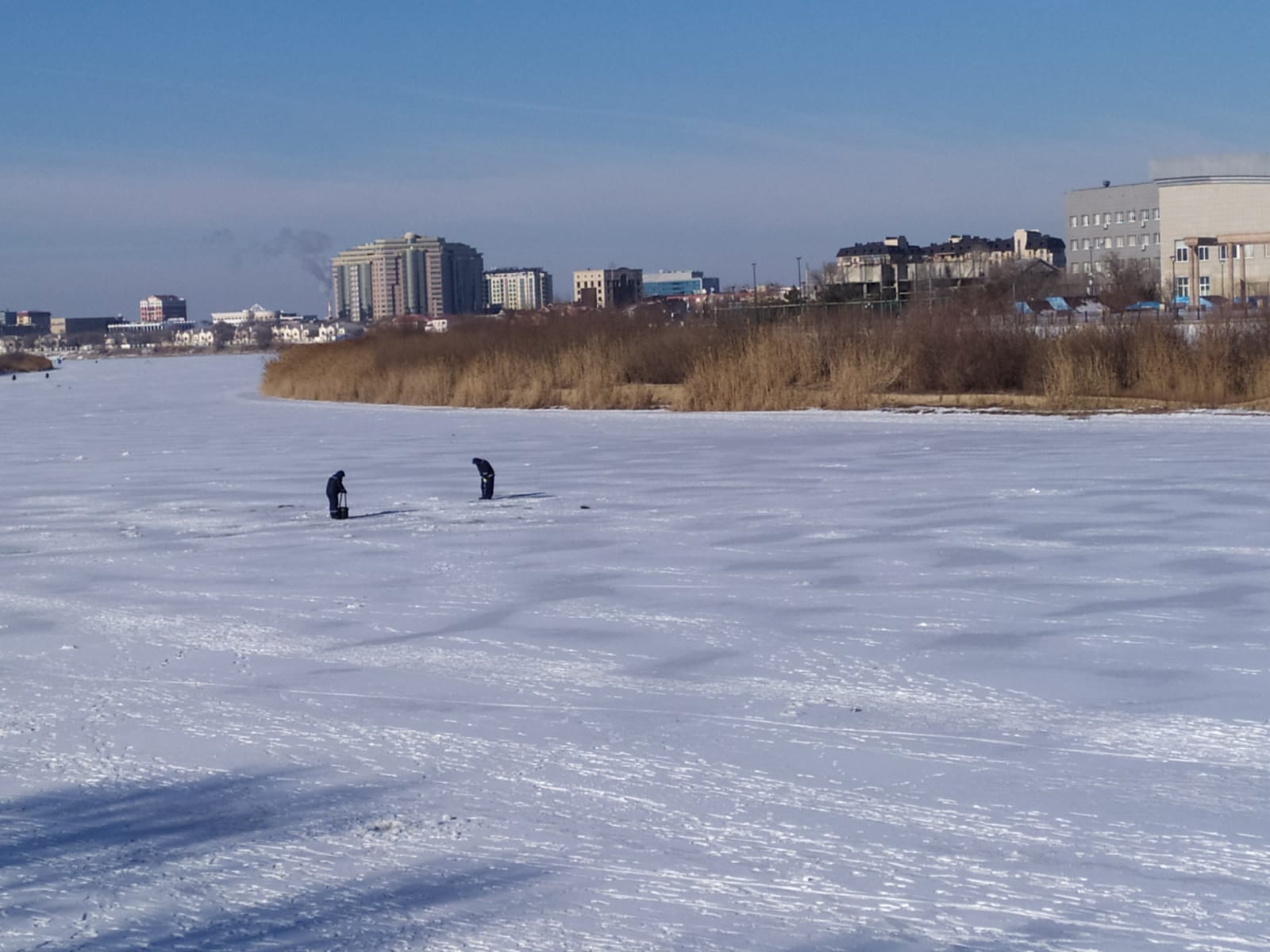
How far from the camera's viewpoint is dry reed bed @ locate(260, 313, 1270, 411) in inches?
835

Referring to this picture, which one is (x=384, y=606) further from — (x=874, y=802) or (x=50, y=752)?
(x=874, y=802)

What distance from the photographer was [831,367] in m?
24.3

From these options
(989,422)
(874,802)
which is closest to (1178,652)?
(874,802)

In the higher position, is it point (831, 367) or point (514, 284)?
point (514, 284)

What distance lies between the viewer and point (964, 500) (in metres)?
10.6

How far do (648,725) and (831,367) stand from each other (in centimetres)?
1966

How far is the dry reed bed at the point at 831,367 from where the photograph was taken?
2122 cm

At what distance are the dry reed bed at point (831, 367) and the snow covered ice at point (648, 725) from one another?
10628 mm

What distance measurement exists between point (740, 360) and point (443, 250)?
453ft

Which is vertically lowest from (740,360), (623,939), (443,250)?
(623,939)

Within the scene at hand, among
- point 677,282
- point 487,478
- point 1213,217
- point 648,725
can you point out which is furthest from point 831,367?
point 677,282

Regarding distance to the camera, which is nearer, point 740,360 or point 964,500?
point 964,500

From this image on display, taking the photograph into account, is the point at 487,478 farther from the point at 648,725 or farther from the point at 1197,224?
the point at 1197,224

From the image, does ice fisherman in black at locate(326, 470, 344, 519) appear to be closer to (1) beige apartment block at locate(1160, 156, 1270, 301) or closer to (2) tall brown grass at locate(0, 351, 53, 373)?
(1) beige apartment block at locate(1160, 156, 1270, 301)
